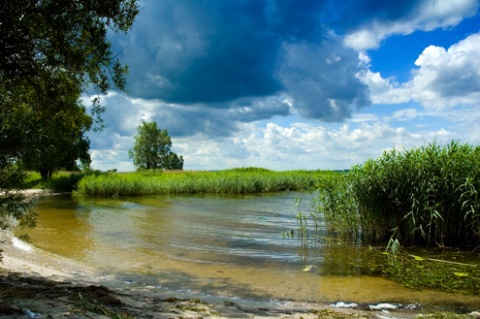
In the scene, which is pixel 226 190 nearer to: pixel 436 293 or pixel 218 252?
pixel 218 252

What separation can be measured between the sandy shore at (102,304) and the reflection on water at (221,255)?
934mm

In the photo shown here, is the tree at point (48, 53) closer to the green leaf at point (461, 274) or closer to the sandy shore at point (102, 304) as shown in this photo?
the sandy shore at point (102, 304)

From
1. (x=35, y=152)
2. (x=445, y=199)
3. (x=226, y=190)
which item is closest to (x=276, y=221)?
(x=445, y=199)

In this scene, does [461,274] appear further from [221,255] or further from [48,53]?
[48,53]

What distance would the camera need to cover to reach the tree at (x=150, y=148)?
82562 millimetres

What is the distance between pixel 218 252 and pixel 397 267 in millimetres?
4991

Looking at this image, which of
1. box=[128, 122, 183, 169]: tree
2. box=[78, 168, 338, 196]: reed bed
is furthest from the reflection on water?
box=[128, 122, 183, 169]: tree

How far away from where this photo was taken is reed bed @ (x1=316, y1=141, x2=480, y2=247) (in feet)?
35.7

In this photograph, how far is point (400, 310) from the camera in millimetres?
6586

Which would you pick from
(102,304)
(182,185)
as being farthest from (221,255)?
(182,185)

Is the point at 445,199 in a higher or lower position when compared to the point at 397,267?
higher

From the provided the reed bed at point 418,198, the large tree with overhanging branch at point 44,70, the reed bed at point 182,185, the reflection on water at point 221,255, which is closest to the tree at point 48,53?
the large tree with overhanging branch at point 44,70

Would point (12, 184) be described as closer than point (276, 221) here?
Yes

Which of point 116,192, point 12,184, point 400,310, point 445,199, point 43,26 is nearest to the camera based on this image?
point 12,184
